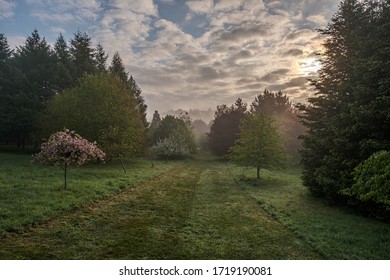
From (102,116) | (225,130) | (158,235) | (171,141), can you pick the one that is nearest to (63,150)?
(158,235)

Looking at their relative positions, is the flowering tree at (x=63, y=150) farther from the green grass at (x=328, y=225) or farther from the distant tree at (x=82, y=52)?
the distant tree at (x=82, y=52)

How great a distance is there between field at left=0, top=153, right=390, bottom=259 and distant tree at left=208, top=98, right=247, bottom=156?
129 feet

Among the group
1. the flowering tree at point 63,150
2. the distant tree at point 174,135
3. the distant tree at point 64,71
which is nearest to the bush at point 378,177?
the flowering tree at point 63,150

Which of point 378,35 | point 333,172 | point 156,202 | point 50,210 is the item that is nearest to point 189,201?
point 156,202

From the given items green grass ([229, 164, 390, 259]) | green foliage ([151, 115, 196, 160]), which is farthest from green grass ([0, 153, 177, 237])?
green foliage ([151, 115, 196, 160])

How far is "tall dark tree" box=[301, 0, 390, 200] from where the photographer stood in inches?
556

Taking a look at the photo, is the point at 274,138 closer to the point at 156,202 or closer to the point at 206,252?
the point at 156,202

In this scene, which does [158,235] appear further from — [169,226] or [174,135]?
[174,135]

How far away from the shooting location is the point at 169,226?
10859 mm

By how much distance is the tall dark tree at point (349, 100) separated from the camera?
14117 millimetres

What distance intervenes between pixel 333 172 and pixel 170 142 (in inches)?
1391

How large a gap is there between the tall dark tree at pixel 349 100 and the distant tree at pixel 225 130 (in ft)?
119

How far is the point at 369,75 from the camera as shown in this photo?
48.1 feet

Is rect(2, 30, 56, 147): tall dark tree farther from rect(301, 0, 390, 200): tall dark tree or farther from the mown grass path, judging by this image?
rect(301, 0, 390, 200): tall dark tree
